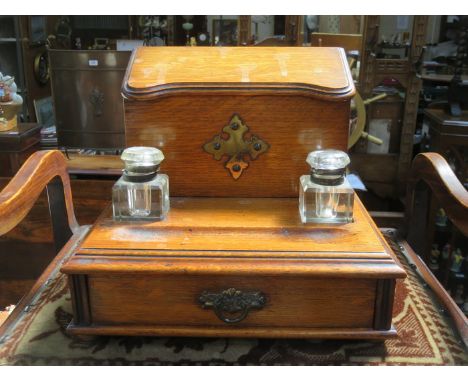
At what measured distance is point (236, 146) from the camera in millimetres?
1073

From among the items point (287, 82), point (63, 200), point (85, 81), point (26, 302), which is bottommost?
point (26, 302)

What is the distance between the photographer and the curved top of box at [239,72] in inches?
40.1

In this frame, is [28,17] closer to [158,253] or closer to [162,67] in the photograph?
[162,67]

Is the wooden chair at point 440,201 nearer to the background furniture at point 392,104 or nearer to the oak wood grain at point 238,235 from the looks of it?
the oak wood grain at point 238,235

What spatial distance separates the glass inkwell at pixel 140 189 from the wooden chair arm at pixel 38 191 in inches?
6.5

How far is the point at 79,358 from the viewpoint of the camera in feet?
2.86

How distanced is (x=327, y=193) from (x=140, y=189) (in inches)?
13.9

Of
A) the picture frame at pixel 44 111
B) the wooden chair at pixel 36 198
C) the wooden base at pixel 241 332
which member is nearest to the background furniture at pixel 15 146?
the wooden chair at pixel 36 198

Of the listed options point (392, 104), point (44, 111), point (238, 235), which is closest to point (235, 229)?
point (238, 235)

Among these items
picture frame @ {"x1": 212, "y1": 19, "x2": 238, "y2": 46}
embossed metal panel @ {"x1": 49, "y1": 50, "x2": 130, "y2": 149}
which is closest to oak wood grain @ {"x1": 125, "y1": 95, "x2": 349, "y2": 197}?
embossed metal panel @ {"x1": 49, "y1": 50, "x2": 130, "y2": 149}

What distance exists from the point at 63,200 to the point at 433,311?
2.73 feet

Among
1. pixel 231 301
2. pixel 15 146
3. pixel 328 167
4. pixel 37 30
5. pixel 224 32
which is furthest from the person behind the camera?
pixel 37 30

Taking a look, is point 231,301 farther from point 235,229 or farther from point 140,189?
point 140,189

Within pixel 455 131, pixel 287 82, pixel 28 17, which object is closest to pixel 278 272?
pixel 287 82
